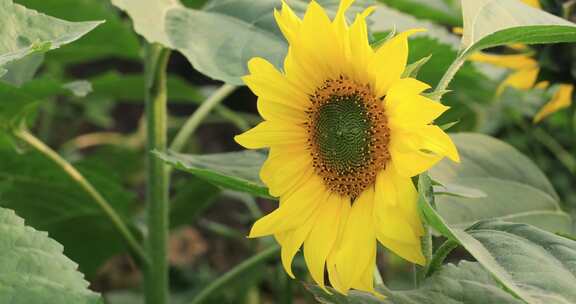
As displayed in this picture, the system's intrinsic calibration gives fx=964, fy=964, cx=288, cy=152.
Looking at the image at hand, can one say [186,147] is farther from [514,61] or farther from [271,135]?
[271,135]

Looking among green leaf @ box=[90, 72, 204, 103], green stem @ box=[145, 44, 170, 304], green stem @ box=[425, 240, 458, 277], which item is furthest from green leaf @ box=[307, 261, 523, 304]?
green leaf @ box=[90, 72, 204, 103]

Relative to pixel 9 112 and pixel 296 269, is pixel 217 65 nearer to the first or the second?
pixel 9 112

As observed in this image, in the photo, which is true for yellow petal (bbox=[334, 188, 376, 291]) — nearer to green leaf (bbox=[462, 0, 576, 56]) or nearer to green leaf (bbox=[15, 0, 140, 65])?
green leaf (bbox=[462, 0, 576, 56])

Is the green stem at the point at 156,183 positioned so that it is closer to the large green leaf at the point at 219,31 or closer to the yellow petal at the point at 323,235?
the large green leaf at the point at 219,31

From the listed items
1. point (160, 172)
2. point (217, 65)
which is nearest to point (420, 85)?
point (217, 65)

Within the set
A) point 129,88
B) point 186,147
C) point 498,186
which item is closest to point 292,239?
point 498,186

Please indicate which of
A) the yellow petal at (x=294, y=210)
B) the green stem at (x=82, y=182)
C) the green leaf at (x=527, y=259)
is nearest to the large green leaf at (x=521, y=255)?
the green leaf at (x=527, y=259)

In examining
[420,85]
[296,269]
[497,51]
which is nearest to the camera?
[420,85]
